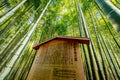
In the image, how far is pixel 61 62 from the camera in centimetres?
153

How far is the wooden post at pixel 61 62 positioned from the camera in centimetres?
139

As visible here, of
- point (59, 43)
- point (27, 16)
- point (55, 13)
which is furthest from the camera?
point (55, 13)

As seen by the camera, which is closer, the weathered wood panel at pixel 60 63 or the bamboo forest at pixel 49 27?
the weathered wood panel at pixel 60 63

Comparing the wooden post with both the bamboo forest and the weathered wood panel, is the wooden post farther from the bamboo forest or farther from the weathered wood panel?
the bamboo forest

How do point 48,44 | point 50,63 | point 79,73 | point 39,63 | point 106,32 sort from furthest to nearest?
point 106,32 < point 48,44 < point 39,63 < point 50,63 < point 79,73

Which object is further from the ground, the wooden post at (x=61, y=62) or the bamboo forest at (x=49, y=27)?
the wooden post at (x=61, y=62)

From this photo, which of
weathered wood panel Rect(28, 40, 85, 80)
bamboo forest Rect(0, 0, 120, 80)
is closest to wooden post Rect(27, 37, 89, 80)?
weathered wood panel Rect(28, 40, 85, 80)

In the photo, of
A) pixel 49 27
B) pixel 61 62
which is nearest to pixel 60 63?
pixel 61 62

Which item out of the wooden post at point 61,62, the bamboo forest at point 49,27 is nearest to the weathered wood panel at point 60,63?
the wooden post at point 61,62

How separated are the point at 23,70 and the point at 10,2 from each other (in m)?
2.85

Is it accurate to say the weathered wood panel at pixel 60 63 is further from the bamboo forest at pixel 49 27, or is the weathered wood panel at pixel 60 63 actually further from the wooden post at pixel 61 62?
the bamboo forest at pixel 49 27

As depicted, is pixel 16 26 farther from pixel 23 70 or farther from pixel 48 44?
pixel 48 44

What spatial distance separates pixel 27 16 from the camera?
20.9ft

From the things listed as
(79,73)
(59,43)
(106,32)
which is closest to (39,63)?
(59,43)
